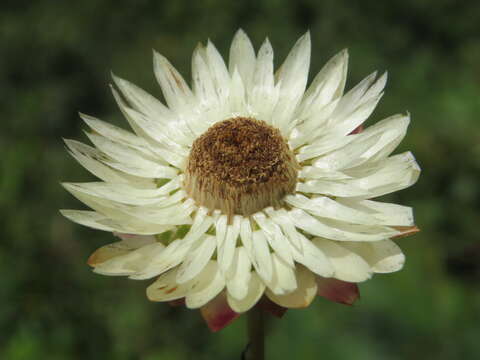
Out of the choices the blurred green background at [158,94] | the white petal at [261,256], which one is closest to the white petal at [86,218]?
the white petal at [261,256]

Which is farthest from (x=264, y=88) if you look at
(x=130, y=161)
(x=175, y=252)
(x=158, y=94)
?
(x=158, y=94)

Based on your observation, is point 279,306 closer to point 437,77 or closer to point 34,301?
point 34,301

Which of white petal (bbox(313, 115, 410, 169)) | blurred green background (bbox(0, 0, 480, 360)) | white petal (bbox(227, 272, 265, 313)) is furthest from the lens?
blurred green background (bbox(0, 0, 480, 360))

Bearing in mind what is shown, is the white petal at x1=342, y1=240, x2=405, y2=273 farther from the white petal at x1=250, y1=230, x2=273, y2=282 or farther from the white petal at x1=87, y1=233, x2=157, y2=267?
the white petal at x1=87, y1=233, x2=157, y2=267

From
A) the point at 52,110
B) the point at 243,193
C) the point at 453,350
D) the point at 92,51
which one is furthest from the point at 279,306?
the point at 92,51

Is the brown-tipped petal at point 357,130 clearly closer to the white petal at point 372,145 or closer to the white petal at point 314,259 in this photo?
the white petal at point 372,145

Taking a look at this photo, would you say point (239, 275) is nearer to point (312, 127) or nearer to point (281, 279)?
point (281, 279)

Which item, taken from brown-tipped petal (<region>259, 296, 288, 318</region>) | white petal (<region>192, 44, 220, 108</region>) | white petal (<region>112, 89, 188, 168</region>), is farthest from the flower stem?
white petal (<region>192, 44, 220, 108</region>)
